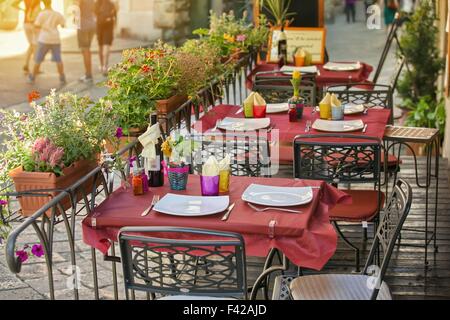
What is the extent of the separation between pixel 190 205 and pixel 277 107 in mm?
2343

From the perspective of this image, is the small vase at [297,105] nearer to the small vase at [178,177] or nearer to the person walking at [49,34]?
the small vase at [178,177]

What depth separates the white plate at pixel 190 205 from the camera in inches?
152

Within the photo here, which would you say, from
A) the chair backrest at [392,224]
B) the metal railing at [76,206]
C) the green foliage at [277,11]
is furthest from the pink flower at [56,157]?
the green foliage at [277,11]

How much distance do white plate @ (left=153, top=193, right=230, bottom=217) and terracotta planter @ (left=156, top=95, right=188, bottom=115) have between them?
1.11m

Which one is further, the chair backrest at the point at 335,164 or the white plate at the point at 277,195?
the chair backrest at the point at 335,164

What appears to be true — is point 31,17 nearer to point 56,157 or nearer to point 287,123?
point 287,123

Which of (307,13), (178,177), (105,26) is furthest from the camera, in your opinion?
(105,26)

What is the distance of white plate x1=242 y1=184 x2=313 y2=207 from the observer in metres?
3.98

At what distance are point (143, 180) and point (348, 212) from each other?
1.29 meters

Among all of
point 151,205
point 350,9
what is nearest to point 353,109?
point 151,205

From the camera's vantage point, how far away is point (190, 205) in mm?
3982

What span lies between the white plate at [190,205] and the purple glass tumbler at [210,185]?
0.06m

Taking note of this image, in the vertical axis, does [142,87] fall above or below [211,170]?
above
